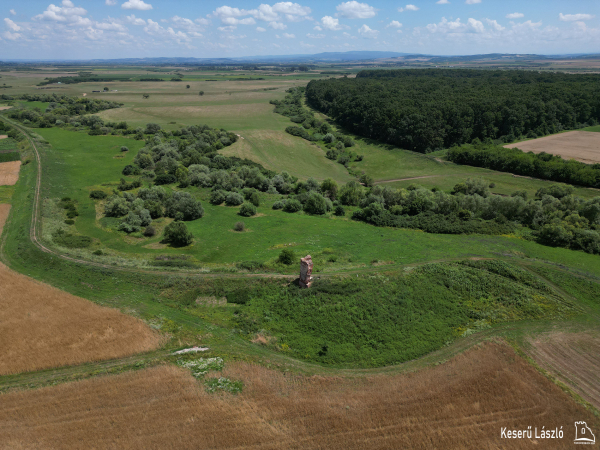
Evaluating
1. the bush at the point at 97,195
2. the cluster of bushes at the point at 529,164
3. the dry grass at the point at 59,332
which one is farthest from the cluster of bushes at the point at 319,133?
the dry grass at the point at 59,332

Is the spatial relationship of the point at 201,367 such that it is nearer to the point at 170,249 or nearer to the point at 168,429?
the point at 168,429

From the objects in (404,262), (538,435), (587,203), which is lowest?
(538,435)

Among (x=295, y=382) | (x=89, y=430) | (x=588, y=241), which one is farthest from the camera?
(x=588, y=241)

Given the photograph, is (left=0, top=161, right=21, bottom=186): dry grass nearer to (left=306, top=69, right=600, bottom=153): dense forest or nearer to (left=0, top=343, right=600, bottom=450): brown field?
(left=0, top=343, right=600, bottom=450): brown field

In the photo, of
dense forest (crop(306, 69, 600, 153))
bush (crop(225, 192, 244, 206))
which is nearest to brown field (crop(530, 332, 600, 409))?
bush (crop(225, 192, 244, 206))

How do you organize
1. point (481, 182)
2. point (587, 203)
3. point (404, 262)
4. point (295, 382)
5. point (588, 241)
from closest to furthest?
1. point (295, 382)
2. point (404, 262)
3. point (588, 241)
4. point (587, 203)
5. point (481, 182)

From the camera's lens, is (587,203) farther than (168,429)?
Yes

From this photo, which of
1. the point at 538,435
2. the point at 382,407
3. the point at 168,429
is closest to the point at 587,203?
the point at 538,435

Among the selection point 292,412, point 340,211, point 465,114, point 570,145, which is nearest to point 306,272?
point 292,412
